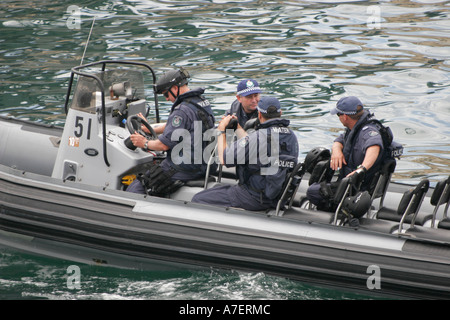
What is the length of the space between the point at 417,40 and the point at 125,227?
9114 millimetres

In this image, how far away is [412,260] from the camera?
5.20m

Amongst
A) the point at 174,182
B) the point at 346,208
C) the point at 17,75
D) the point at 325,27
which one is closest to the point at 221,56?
the point at 325,27

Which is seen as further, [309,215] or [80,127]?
[80,127]

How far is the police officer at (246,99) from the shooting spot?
21.0ft

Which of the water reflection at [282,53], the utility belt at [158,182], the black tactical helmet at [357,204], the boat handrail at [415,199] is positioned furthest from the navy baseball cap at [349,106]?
the water reflection at [282,53]

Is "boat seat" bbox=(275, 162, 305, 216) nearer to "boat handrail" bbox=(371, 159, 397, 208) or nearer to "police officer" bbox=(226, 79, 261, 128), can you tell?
"boat handrail" bbox=(371, 159, 397, 208)

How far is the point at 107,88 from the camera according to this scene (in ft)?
22.0

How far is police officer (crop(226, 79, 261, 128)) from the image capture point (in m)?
6.40

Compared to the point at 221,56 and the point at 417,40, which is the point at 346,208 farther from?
the point at 417,40

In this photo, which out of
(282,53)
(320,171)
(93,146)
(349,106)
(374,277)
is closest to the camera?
(374,277)

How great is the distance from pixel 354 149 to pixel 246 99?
1.17 meters

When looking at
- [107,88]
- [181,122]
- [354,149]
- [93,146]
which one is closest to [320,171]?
[354,149]

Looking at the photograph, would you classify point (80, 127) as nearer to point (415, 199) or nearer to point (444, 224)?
point (415, 199)
